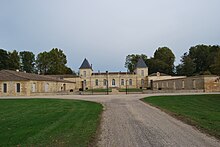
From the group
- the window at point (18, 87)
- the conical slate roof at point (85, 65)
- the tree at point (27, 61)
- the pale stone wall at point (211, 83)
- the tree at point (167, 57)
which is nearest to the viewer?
the pale stone wall at point (211, 83)

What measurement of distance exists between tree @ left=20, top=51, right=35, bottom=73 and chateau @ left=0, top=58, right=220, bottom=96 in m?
22.0

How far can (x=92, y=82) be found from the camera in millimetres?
67750

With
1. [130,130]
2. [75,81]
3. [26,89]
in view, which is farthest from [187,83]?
[75,81]

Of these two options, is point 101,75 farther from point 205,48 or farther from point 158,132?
point 158,132

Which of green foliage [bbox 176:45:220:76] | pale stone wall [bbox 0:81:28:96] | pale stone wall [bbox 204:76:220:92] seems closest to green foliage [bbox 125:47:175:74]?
green foliage [bbox 176:45:220:76]

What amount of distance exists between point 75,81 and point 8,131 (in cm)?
5897

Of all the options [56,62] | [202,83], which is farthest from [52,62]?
[202,83]

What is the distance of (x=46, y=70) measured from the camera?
2977 inches

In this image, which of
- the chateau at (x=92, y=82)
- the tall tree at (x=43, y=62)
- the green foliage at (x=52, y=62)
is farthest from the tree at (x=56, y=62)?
the chateau at (x=92, y=82)

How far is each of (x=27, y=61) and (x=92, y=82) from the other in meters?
28.6

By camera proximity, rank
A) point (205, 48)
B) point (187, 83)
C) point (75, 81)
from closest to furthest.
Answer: point (187, 83)
point (75, 81)
point (205, 48)

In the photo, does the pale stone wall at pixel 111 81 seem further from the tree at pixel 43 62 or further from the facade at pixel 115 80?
the tree at pixel 43 62

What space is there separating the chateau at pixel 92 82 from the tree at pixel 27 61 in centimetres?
2203

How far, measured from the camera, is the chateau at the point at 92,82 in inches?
1336
